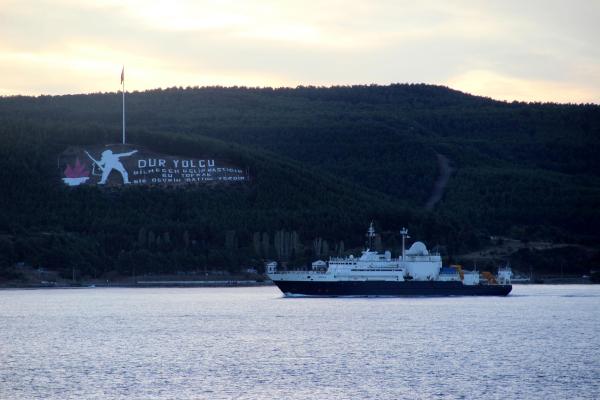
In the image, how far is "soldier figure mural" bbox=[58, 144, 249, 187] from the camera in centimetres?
19062

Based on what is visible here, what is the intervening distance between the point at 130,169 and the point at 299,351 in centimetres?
12276

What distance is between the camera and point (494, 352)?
73.4 metres

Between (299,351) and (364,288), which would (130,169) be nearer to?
(364,288)

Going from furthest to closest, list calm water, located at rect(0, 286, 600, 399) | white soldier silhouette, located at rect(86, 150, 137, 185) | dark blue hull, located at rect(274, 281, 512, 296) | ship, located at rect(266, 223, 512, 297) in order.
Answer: white soldier silhouette, located at rect(86, 150, 137, 185) < dark blue hull, located at rect(274, 281, 512, 296) < ship, located at rect(266, 223, 512, 297) < calm water, located at rect(0, 286, 600, 399)

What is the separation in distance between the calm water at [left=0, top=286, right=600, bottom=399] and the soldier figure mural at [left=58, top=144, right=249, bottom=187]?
75.0 metres

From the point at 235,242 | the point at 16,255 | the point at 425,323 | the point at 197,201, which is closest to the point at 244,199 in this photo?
the point at 197,201

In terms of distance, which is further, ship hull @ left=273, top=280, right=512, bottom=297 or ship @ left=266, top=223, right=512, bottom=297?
ship hull @ left=273, top=280, right=512, bottom=297

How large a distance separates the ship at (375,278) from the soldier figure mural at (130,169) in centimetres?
6465

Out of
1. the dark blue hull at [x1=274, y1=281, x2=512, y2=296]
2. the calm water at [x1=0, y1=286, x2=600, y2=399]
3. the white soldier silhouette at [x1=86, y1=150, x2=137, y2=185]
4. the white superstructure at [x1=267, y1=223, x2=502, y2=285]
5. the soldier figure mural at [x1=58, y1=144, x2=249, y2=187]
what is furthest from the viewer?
the white soldier silhouette at [x1=86, y1=150, x2=137, y2=185]

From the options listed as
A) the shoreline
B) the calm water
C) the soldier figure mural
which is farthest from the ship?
the soldier figure mural

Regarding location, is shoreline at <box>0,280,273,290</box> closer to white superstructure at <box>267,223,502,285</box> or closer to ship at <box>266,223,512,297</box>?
white superstructure at <box>267,223,502,285</box>

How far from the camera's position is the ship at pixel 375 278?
127312mm

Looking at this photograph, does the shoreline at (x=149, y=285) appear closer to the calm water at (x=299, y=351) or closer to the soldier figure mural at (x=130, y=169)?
the soldier figure mural at (x=130, y=169)

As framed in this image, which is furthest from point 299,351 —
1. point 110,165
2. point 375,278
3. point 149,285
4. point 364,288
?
point 110,165
